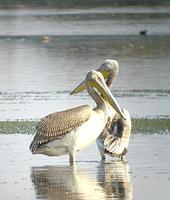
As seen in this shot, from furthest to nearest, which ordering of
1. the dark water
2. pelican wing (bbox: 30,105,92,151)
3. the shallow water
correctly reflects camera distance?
the shallow water, pelican wing (bbox: 30,105,92,151), the dark water

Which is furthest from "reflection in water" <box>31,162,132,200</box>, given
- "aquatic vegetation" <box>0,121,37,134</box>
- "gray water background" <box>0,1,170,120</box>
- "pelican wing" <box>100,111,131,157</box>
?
"gray water background" <box>0,1,170,120</box>

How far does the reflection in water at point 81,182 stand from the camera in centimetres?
1078

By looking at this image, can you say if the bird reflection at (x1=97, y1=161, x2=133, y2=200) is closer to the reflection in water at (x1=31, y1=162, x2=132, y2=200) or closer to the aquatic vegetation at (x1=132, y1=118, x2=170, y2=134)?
the reflection in water at (x1=31, y1=162, x2=132, y2=200)

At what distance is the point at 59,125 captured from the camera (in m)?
13.0

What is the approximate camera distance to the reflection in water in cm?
1078

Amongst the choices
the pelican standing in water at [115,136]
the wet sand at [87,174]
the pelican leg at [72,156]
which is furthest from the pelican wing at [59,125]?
the pelican standing in water at [115,136]

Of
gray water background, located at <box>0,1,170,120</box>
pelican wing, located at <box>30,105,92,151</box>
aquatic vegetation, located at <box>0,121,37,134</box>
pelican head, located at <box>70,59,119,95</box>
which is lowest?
gray water background, located at <box>0,1,170,120</box>

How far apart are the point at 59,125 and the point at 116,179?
1403 mm

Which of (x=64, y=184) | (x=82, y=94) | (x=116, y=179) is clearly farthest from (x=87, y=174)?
(x=82, y=94)

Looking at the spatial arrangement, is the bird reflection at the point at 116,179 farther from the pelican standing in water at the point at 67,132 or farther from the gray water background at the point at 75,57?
the gray water background at the point at 75,57

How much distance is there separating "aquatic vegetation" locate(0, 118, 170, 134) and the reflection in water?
120 inches

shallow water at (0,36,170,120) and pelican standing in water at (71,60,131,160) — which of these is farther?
shallow water at (0,36,170,120)

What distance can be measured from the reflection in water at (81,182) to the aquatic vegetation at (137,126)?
10.0 feet

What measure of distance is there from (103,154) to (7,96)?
893 cm
